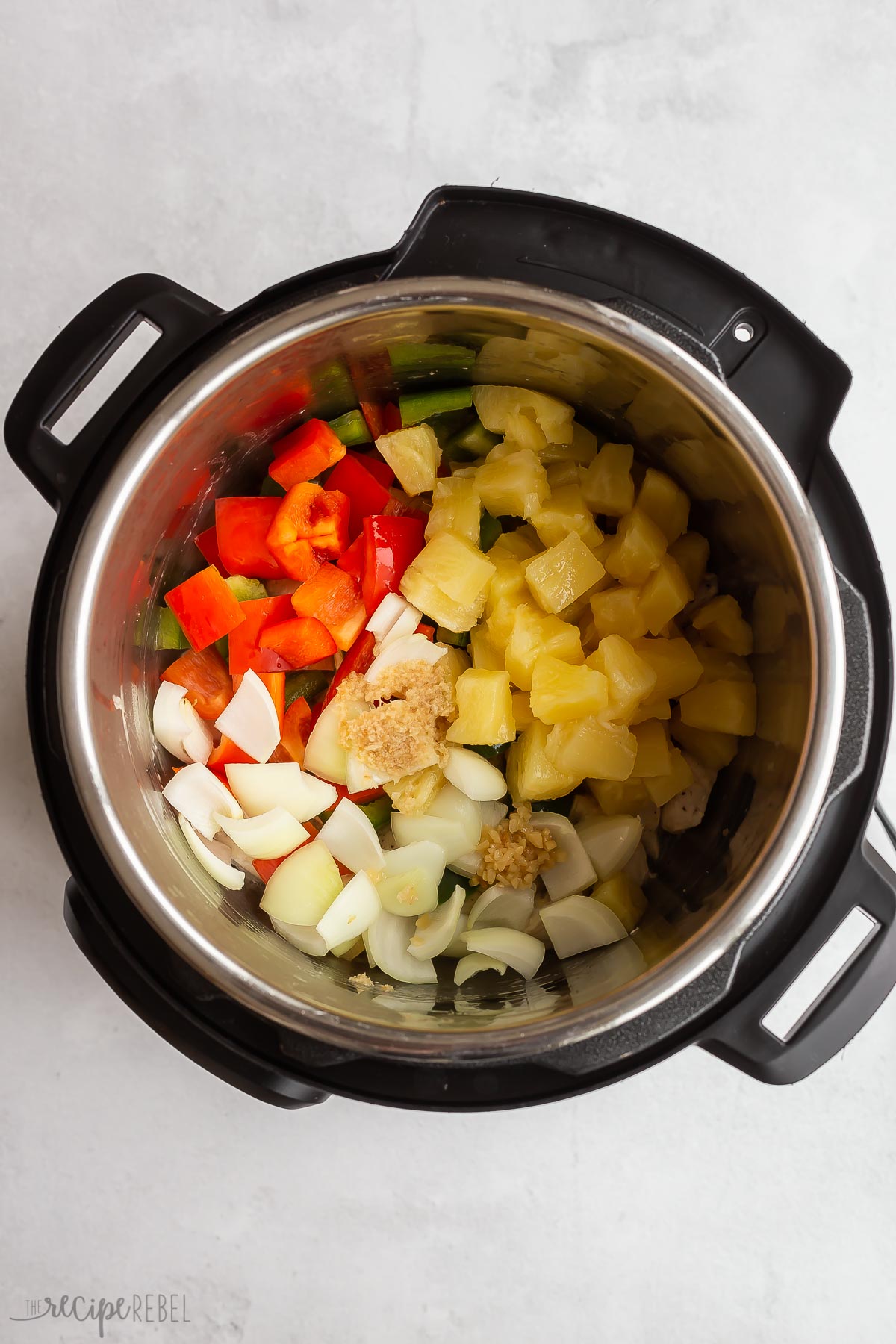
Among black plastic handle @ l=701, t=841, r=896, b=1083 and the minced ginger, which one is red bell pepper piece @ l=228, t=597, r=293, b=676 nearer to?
the minced ginger

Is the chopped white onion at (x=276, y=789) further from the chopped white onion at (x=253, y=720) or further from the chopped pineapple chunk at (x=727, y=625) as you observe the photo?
the chopped pineapple chunk at (x=727, y=625)

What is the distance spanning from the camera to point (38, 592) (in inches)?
36.2

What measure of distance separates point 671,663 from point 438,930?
0.39 m

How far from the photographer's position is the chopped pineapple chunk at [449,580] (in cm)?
98

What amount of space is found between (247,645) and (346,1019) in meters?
0.43

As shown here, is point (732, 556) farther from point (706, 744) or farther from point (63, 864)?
point (63, 864)

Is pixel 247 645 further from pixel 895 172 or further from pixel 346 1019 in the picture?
pixel 895 172

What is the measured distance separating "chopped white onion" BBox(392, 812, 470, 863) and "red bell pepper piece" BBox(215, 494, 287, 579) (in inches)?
12.7

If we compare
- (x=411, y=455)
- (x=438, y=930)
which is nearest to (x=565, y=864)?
(x=438, y=930)

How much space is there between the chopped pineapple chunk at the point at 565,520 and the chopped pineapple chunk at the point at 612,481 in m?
0.01

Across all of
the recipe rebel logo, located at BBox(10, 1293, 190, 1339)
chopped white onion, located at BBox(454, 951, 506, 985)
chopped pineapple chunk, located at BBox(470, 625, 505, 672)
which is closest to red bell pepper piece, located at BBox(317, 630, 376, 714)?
chopped pineapple chunk, located at BBox(470, 625, 505, 672)

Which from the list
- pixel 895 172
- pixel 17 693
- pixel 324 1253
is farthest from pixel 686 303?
pixel 324 1253

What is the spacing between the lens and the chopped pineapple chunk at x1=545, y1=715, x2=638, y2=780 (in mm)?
966

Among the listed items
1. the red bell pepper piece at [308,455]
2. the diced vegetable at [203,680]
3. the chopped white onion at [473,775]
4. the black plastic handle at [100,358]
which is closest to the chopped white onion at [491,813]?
the chopped white onion at [473,775]
